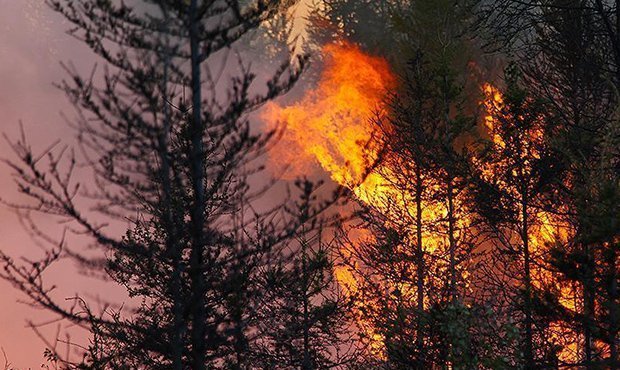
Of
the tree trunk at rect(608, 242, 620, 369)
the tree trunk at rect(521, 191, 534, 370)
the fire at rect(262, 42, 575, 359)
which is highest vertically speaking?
the fire at rect(262, 42, 575, 359)

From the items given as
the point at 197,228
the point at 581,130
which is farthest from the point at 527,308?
the point at 197,228

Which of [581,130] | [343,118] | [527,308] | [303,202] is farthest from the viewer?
[343,118]

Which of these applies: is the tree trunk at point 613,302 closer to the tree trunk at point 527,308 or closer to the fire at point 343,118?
the tree trunk at point 527,308

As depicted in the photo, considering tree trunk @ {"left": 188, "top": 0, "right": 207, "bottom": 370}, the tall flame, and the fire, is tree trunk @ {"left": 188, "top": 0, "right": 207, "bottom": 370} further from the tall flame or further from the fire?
the tall flame

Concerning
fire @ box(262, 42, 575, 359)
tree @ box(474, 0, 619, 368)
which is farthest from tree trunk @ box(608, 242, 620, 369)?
fire @ box(262, 42, 575, 359)

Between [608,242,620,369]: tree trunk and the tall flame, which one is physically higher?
the tall flame

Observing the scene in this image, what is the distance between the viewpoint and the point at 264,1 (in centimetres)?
978

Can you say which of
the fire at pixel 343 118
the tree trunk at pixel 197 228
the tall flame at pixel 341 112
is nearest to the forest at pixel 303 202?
the tree trunk at pixel 197 228

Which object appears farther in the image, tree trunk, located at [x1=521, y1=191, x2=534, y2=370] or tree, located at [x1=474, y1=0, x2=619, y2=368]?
tree trunk, located at [x1=521, y1=191, x2=534, y2=370]

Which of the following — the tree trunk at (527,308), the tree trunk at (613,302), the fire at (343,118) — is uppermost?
the fire at (343,118)

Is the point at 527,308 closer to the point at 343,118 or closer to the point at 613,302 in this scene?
the point at 613,302

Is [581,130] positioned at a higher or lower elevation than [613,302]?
higher

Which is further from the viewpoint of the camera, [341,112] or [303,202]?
[341,112]

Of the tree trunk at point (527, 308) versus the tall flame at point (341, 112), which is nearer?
the tree trunk at point (527, 308)
